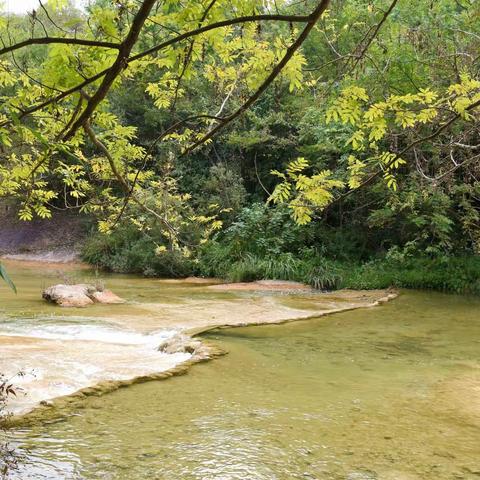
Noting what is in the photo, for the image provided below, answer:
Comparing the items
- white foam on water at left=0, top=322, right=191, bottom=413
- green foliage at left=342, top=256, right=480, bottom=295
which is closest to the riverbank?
white foam on water at left=0, top=322, right=191, bottom=413

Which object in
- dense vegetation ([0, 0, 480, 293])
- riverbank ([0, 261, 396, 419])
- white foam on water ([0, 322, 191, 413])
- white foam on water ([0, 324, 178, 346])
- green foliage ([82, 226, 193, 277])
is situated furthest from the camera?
green foliage ([82, 226, 193, 277])

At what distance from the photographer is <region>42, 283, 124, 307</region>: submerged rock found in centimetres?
844

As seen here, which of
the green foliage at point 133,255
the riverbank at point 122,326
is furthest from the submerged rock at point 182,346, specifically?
the green foliage at point 133,255

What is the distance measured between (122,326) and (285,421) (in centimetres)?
343

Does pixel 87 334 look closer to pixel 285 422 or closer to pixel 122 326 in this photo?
pixel 122 326

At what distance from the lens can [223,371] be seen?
5074 mm

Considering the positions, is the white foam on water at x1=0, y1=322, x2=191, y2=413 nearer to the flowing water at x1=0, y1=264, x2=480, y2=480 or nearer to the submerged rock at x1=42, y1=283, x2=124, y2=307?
the flowing water at x1=0, y1=264, x2=480, y2=480

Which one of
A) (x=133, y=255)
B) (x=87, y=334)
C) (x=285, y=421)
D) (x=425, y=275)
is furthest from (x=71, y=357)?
(x=133, y=255)

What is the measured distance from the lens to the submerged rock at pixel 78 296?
844 cm

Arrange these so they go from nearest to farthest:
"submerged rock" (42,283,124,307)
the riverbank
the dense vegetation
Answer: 1. the riverbank
2. the dense vegetation
3. "submerged rock" (42,283,124,307)

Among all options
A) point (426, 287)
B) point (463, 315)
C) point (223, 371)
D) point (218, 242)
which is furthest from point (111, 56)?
point (218, 242)

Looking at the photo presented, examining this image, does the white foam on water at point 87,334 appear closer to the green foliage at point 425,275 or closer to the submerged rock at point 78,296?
the submerged rock at point 78,296

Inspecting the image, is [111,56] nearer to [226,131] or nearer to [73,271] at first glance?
[73,271]

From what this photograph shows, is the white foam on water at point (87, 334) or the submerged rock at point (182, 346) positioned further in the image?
the white foam on water at point (87, 334)
